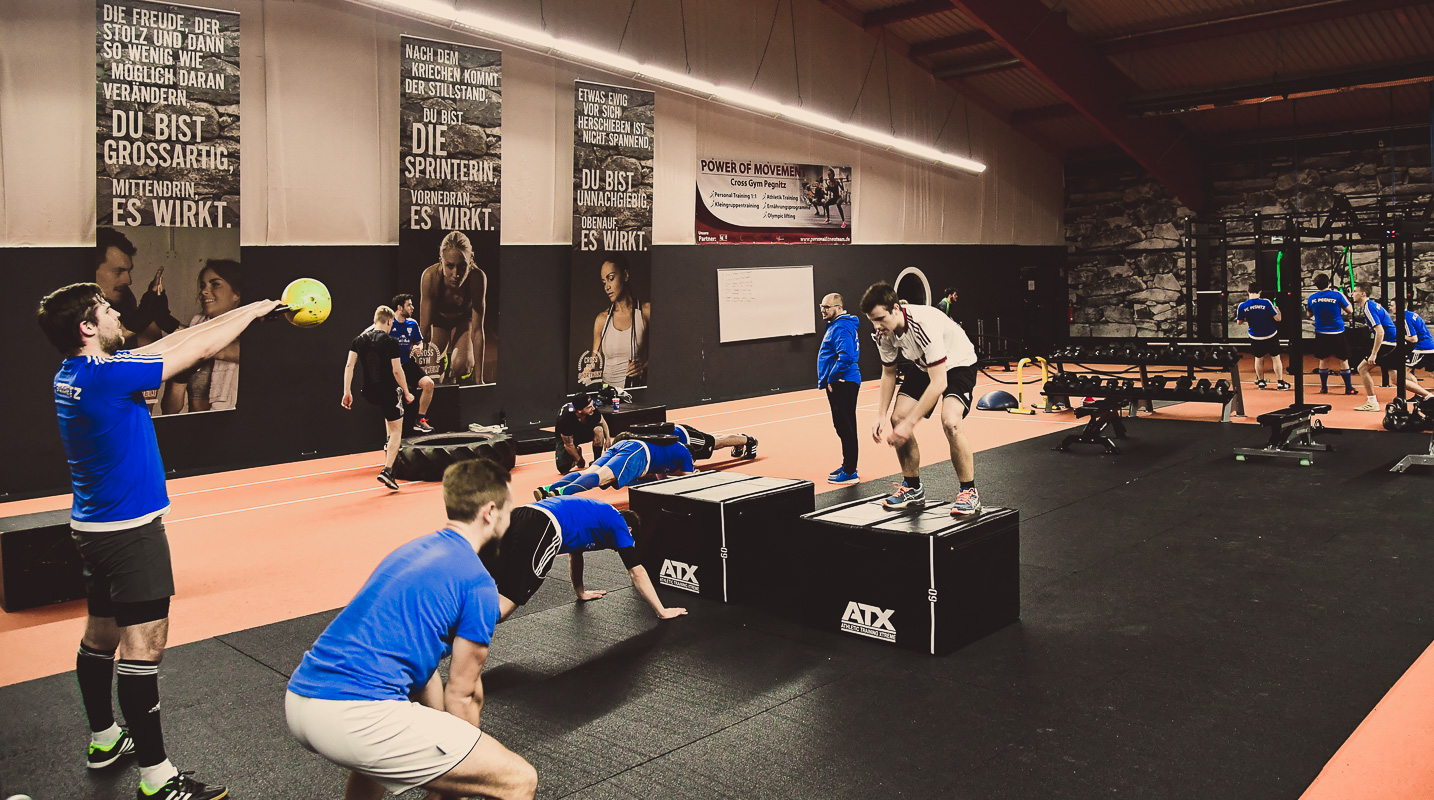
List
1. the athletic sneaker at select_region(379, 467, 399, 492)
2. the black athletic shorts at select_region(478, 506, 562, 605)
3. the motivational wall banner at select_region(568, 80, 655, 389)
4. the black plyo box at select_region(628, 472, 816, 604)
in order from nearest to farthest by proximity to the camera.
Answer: the black athletic shorts at select_region(478, 506, 562, 605) → the black plyo box at select_region(628, 472, 816, 604) → the athletic sneaker at select_region(379, 467, 399, 492) → the motivational wall banner at select_region(568, 80, 655, 389)

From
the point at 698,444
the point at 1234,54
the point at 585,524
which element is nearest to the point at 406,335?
the point at 698,444

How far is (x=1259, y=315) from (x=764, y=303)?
640 centimetres

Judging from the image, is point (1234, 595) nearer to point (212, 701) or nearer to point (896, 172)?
point (212, 701)

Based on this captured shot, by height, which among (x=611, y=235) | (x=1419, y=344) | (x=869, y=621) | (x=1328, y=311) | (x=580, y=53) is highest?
(x=580, y=53)

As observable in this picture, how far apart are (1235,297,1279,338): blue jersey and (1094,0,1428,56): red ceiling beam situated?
419 cm

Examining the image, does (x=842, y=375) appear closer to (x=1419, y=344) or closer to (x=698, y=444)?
(x=698, y=444)

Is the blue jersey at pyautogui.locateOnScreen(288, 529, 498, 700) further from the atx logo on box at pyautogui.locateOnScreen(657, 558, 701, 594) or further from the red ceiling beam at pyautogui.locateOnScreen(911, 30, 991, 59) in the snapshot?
the red ceiling beam at pyautogui.locateOnScreen(911, 30, 991, 59)

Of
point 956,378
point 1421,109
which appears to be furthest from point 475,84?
point 1421,109

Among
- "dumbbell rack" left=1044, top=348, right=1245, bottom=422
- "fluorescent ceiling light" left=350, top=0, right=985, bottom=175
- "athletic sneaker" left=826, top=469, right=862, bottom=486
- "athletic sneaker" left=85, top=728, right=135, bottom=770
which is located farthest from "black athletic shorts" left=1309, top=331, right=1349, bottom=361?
"athletic sneaker" left=85, top=728, right=135, bottom=770

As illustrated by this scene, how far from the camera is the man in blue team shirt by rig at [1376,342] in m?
9.40

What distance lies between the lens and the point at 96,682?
2.93 meters

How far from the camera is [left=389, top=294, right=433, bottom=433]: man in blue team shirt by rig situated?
26.9 ft

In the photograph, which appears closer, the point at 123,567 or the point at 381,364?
the point at 123,567

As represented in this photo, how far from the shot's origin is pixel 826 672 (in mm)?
3641
